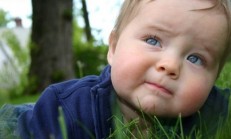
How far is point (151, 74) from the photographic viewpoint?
1.67 m

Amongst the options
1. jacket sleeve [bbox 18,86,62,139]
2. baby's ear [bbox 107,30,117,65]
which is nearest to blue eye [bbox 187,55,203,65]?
baby's ear [bbox 107,30,117,65]

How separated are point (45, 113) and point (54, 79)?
607 centimetres

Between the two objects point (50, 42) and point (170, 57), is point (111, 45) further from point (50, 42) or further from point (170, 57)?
point (50, 42)

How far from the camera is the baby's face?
167 cm

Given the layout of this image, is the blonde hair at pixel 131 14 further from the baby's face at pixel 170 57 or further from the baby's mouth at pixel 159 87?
the baby's mouth at pixel 159 87

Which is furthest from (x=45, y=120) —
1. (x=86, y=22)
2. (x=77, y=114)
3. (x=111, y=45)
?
(x=86, y=22)

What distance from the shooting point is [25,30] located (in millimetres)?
33406

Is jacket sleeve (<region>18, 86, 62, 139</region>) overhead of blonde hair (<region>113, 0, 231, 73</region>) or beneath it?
beneath

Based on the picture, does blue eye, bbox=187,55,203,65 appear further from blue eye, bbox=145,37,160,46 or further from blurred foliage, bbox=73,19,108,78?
blurred foliage, bbox=73,19,108,78

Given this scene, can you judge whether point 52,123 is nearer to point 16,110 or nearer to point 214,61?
point 16,110

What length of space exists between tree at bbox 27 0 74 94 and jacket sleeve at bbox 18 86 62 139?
5963mm

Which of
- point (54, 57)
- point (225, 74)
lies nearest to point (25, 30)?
point (54, 57)

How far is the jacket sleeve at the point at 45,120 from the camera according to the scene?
5.92 ft

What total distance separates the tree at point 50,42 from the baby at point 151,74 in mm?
5981
